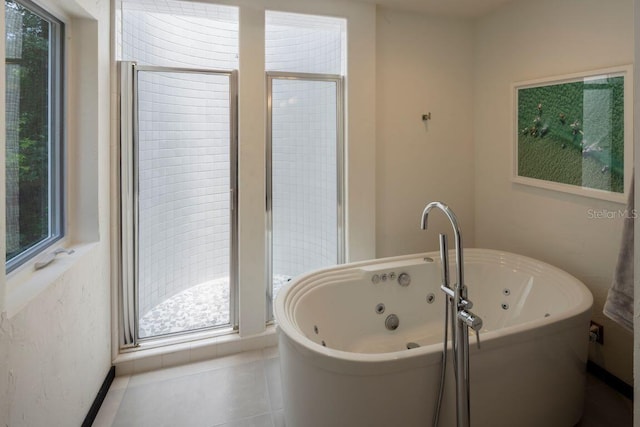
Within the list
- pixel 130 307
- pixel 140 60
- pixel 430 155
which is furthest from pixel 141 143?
pixel 430 155

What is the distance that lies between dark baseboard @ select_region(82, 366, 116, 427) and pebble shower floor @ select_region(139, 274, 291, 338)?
0.32 meters

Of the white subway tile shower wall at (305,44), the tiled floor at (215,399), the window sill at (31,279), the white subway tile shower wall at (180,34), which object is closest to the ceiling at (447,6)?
the white subway tile shower wall at (305,44)

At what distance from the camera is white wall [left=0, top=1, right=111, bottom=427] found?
127 centimetres

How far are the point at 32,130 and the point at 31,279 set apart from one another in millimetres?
669

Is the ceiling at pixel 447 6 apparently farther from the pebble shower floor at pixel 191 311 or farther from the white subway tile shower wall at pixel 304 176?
the pebble shower floor at pixel 191 311

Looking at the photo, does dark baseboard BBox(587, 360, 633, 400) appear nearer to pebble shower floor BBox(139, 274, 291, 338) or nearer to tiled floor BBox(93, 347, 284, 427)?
tiled floor BBox(93, 347, 284, 427)

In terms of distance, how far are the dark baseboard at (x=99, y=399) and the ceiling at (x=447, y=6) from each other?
3.12 metres

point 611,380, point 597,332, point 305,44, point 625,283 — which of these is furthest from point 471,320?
point 305,44

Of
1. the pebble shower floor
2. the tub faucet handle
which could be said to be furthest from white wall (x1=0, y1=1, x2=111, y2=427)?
the tub faucet handle

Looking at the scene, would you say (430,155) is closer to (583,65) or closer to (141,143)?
(583,65)

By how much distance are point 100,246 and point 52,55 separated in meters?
1.04

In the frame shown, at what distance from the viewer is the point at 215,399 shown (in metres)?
2.15

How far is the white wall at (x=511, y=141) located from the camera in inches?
85.0

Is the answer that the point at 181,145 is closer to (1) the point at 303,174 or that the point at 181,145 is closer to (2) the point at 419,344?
(1) the point at 303,174
